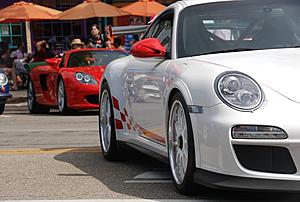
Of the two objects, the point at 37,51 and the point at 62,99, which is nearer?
the point at 62,99

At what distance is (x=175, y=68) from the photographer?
5.59m

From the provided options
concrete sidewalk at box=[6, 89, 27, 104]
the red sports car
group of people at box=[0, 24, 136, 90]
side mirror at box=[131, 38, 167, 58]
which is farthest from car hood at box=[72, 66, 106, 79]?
side mirror at box=[131, 38, 167, 58]

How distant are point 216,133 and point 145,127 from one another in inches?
64.7

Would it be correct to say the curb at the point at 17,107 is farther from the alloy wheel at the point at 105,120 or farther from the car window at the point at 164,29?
the car window at the point at 164,29

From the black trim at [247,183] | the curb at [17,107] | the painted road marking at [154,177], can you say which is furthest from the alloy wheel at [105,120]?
the curb at [17,107]

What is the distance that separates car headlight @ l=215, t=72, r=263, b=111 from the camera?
4.76 meters

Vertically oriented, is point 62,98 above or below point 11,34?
above

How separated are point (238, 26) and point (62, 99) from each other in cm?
859

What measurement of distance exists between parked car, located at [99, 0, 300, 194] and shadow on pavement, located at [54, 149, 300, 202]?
225mm

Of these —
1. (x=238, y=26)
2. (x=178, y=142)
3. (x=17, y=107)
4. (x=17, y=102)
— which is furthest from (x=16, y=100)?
(x=178, y=142)

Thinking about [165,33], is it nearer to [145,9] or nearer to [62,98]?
[62,98]

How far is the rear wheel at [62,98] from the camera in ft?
46.0

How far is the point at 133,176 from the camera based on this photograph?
656cm

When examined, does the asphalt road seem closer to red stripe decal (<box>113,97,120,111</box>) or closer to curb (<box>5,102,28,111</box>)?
red stripe decal (<box>113,97,120,111</box>)
